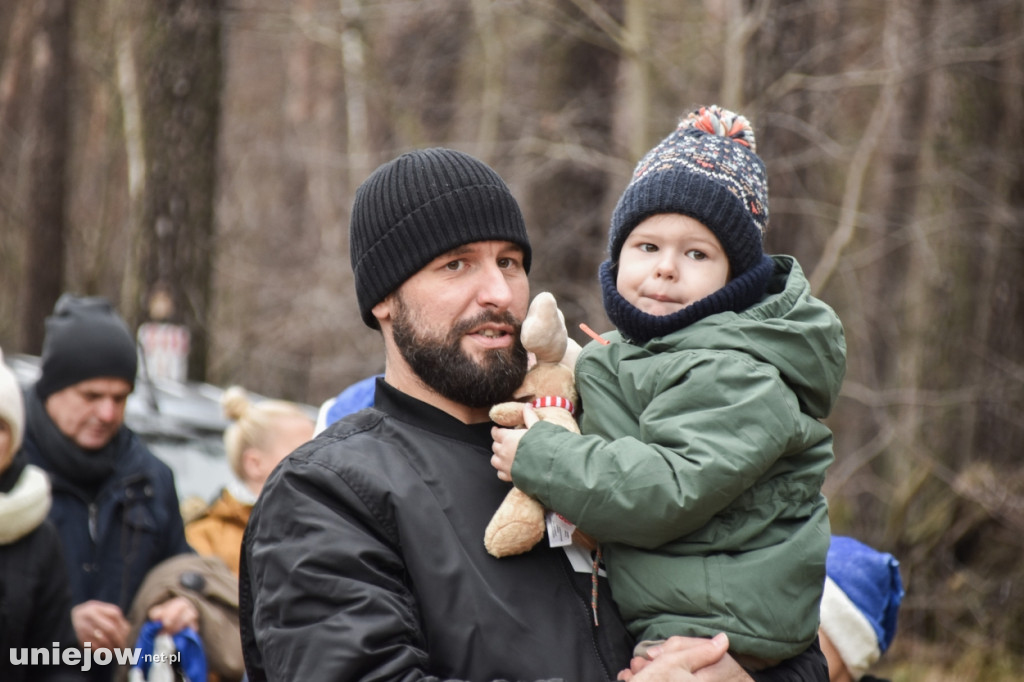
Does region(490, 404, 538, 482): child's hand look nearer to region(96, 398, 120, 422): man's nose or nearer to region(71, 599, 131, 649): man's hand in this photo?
region(71, 599, 131, 649): man's hand

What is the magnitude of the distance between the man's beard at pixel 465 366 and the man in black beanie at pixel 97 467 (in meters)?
2.27

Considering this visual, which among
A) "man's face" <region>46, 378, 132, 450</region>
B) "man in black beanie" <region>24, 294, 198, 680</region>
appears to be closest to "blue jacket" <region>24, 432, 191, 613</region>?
"man in black beanie" <region>24, 294, 198, 680</region>

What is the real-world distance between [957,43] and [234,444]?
7.26 m

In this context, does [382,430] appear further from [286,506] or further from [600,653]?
[600,653]

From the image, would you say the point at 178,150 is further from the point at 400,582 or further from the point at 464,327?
the point at 400,582

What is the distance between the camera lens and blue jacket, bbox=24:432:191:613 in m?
4.50

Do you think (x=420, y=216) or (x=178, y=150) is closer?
(x=420, y=216)

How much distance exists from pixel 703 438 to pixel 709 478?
97mm

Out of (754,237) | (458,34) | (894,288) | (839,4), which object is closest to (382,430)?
(754,237)

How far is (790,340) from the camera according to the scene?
266cm

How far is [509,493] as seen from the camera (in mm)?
2559

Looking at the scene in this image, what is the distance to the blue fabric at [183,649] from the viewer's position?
402cm

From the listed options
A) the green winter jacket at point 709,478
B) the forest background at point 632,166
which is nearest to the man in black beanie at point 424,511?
the green winter jacket at point 709,478

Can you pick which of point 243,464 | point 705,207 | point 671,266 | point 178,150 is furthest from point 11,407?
point 178,150
